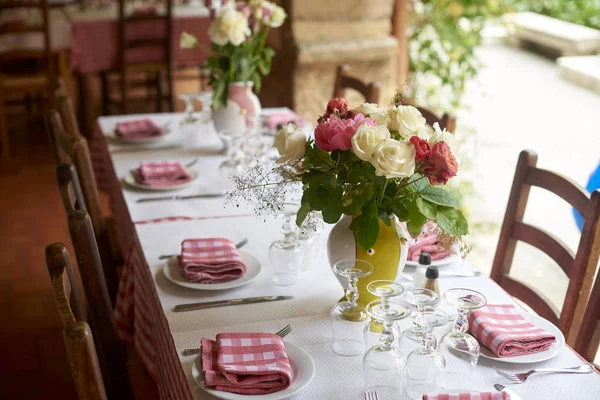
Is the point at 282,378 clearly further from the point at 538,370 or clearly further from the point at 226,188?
the point at 226,188

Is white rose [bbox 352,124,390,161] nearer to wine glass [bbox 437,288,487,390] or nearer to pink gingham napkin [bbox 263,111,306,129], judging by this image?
wine glass [bbox 437,288,487,390]

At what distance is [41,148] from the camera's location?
5125 millimetres

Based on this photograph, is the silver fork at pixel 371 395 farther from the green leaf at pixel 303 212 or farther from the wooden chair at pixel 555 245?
the wooden chair at pixel 555 245

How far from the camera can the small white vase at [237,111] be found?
2725mm

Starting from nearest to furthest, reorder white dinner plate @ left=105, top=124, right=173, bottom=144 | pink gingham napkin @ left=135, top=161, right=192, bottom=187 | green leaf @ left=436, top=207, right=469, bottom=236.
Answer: green leaf @ left=436, top=207, right=469, bottom=236 < pink gingham napkin @ left=135, top=161, right=192, bottom=187 < white dinner plate @ left=105, top=124, right=173, bottom=144

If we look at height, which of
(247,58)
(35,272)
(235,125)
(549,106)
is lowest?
(35,272)

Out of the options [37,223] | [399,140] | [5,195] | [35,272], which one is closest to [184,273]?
[399,140]

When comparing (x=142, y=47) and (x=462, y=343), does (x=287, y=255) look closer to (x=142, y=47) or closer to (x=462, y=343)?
(x=462, y=343)

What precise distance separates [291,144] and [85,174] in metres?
0.88

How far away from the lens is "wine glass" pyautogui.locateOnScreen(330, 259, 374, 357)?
1437 mm

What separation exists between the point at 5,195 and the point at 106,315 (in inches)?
119

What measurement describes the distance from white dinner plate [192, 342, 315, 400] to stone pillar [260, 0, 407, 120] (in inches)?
104

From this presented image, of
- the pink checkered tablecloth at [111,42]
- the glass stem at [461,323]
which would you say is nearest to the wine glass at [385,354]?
the glass stem at [461,323]

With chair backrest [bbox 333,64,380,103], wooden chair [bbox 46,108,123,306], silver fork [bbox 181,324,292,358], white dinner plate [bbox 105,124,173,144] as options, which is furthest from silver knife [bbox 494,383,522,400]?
white dinner plate [bbox 105,124,173,144]
